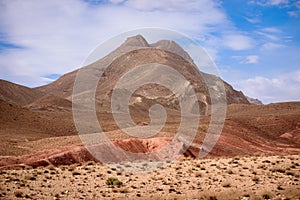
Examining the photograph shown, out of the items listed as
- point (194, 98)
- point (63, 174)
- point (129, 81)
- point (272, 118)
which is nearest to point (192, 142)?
point (63, 174)

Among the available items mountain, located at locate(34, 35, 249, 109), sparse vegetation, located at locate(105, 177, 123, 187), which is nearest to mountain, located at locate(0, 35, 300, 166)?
mountain, located at locate(34, 35, 249, 109)

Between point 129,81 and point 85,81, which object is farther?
point 85,81

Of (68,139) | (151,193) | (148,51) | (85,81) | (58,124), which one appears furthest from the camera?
(148,51)

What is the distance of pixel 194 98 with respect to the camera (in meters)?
138

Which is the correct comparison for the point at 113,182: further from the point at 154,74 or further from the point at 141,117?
the point at 154,74

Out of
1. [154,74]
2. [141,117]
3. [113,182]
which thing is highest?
[154,74]

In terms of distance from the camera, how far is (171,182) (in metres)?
15.5

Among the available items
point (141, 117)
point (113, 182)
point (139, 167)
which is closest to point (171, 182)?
point (113, 182)

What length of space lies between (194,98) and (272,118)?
5409cm

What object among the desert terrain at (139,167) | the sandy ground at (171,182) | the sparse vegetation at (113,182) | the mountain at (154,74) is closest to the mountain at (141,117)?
the mountain at (154,74)

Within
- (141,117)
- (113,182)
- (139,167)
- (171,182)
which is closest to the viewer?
(171,182)

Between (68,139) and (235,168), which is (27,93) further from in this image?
(235,168)

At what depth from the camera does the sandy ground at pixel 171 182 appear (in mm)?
13058

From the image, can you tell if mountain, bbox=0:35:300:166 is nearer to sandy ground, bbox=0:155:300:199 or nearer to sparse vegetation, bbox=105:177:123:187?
sandy ground, bbox=0:155:300:199
